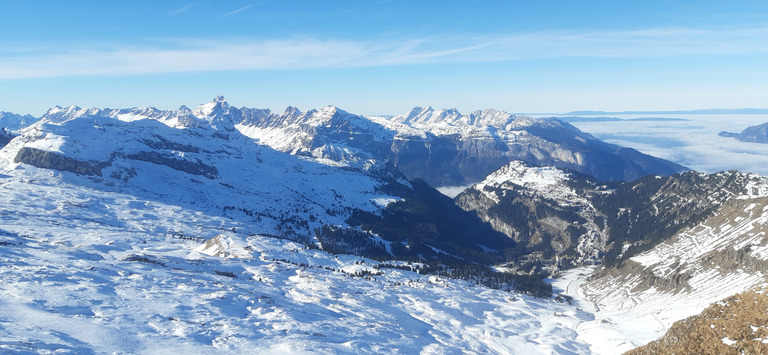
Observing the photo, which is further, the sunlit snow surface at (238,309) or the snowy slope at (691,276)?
the snowy slope at (691,276)

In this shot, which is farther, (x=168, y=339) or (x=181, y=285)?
(x=181, y=285)

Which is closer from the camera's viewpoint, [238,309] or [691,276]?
[238,309]

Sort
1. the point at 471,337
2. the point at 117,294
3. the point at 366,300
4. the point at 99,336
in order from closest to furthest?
1. the point at 99,336
2. the point at 117,294
3. the point at 471,337
4. the point at 366,300

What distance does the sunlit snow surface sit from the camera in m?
91.6

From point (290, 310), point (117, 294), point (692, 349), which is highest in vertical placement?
point (692, 349)

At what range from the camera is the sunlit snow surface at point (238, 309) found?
9156cm

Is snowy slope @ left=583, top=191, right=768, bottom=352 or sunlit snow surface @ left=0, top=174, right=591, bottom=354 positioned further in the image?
snowy slope @ left=583, top=191, right=768, bottom=352

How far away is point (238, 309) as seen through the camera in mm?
120125

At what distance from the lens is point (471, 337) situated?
127 m

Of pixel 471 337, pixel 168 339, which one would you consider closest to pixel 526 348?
pixel 471 337

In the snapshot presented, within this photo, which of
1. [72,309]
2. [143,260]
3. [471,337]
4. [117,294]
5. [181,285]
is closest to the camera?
[72,309]

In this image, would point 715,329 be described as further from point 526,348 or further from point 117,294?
point 117,294

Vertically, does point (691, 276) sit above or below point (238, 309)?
below

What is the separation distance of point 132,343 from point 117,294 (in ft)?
119
